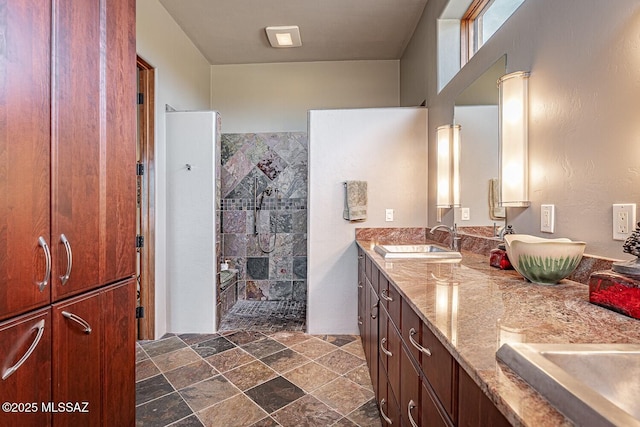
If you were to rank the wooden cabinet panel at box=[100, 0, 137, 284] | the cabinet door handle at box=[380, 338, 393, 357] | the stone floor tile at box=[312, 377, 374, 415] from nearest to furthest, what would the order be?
the wooden cabinet panel at box=[100, 0, 137, 284] < the cabinet door handle at box=[380, 338, 393, 357] < the stone floor tile at box=[312, 377, 374, 415]

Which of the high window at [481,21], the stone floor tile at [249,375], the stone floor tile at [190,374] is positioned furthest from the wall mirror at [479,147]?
the stone floor tile at [190,374]

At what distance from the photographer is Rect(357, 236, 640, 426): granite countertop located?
Result: 503mm

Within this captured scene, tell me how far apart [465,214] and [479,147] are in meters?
0.45

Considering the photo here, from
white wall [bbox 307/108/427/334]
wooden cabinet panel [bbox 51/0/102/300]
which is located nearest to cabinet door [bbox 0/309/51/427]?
wooden cabinet panel [bbox 51/0/102/300]

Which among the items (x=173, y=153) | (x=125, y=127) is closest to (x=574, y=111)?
(x=125, y=127)

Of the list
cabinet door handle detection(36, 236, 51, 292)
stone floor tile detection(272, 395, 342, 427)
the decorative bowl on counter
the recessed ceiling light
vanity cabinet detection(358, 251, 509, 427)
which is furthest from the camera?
the recessed ceiling light

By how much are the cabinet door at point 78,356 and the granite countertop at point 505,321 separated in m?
1.09

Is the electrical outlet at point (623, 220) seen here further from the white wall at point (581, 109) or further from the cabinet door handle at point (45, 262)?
the cabinet door handle at point (45, 262)

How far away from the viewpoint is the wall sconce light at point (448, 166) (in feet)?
7.72

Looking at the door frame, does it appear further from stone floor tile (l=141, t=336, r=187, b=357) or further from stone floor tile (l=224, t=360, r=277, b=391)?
stone floor tile (l=224, t=360, r=277, b=391)

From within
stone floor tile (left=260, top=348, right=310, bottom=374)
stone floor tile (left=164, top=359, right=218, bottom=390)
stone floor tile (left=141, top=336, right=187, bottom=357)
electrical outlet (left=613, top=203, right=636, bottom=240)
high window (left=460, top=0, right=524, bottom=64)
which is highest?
high window (left=460, top=0, right=524, bottom=64)

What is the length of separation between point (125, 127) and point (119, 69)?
0.23m

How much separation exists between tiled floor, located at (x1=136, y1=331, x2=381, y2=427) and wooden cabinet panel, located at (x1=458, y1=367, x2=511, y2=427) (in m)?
1.28

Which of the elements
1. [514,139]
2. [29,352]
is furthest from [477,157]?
[29,352]
